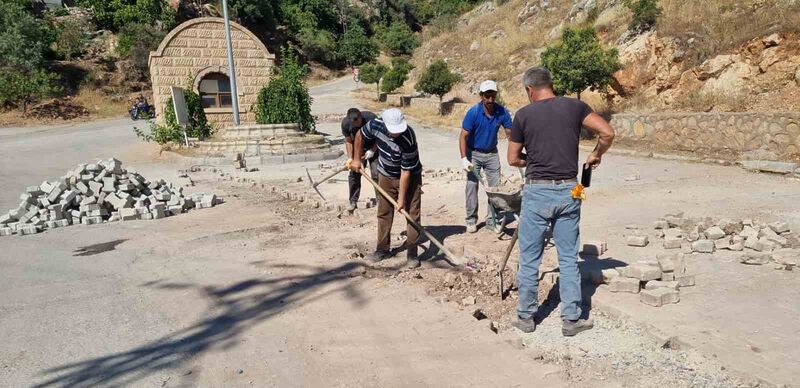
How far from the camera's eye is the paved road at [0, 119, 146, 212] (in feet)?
41.1

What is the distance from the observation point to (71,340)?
3.83m

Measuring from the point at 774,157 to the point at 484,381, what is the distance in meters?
9.34

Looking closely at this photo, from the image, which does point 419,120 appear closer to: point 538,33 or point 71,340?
point 538,33

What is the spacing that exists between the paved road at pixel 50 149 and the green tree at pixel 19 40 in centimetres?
695

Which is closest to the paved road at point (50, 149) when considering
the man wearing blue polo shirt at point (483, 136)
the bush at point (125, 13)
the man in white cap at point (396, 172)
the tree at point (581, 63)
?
the man in white cap at point (396, 172)

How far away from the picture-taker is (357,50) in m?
51.8

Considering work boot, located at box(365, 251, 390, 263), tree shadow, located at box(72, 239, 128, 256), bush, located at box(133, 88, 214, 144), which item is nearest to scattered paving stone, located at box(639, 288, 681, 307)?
work boot, located at box(365, 251, 390, 263)

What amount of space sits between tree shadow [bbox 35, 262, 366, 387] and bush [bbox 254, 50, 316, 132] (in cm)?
1297

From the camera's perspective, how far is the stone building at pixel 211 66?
18.1 m

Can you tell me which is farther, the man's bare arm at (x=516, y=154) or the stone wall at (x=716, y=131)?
the stone wall at (x=716, y=131)

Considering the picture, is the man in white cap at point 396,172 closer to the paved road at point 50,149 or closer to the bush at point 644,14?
the paved road at point 50,149

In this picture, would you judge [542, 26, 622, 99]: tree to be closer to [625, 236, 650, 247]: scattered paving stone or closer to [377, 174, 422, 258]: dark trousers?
[625, 236, 650, 247]: scattered paving stone

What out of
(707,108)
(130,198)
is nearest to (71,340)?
(130,198)

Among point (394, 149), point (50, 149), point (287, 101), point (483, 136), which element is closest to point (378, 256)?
point (394, 149)
